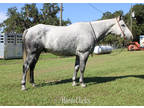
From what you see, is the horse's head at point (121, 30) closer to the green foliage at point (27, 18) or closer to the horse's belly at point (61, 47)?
the horse's belly at point (61, 47)

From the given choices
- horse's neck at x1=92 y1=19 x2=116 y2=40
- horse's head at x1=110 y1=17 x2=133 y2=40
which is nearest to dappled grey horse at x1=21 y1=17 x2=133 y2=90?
horse's neck at x1=92 y1=19 x2=116 y2=40

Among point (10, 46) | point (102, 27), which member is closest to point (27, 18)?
point (10, 46)

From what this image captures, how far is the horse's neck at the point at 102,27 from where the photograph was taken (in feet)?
20.7

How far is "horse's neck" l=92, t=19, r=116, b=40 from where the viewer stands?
6.30 metres

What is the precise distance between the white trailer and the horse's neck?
48.6 feet

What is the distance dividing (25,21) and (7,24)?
5.21 metres

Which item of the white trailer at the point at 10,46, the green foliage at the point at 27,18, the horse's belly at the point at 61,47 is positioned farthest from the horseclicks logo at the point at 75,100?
the green foliage at the point at 27,18

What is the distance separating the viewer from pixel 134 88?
5.77 metres

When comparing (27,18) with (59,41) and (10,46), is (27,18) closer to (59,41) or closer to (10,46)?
(10,46)

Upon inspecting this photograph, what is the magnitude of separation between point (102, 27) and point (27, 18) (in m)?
45.6

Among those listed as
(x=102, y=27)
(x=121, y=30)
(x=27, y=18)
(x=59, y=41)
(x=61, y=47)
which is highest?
(x=27, y=18)

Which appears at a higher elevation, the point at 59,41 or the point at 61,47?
the point at 59,41

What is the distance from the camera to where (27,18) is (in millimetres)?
49094

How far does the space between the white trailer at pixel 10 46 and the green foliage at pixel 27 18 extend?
27.8 m
